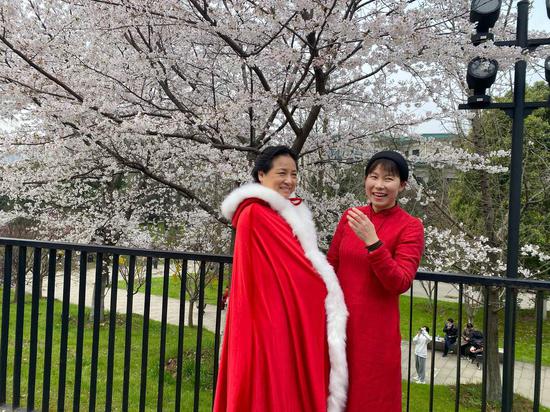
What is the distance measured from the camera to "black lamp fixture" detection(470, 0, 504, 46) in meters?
3.20

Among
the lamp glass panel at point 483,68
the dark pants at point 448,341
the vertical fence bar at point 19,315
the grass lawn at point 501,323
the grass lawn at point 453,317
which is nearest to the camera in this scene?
the vertical fence bar at point 19,315

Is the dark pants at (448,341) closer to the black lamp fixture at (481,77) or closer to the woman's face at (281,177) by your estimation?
the black lamp fixture at (481,77)

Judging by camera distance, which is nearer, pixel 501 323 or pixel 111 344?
pixel 111 344

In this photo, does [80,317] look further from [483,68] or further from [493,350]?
[493,350]

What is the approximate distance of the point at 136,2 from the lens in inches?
151

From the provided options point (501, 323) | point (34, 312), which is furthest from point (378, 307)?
point (501, 323)

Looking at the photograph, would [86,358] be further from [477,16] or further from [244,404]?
[477,16]

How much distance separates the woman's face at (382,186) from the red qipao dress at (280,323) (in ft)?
1.12

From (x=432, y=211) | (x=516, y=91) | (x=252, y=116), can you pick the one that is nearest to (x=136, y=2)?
(x=252, y=116)

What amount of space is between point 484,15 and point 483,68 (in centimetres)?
42

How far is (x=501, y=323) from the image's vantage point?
14.1m

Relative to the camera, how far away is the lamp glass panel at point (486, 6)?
126 inches

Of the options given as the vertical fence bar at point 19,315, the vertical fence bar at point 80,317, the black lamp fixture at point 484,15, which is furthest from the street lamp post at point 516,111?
the vertical fence bar at point 19,315

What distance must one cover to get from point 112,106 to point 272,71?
2.17 meters
